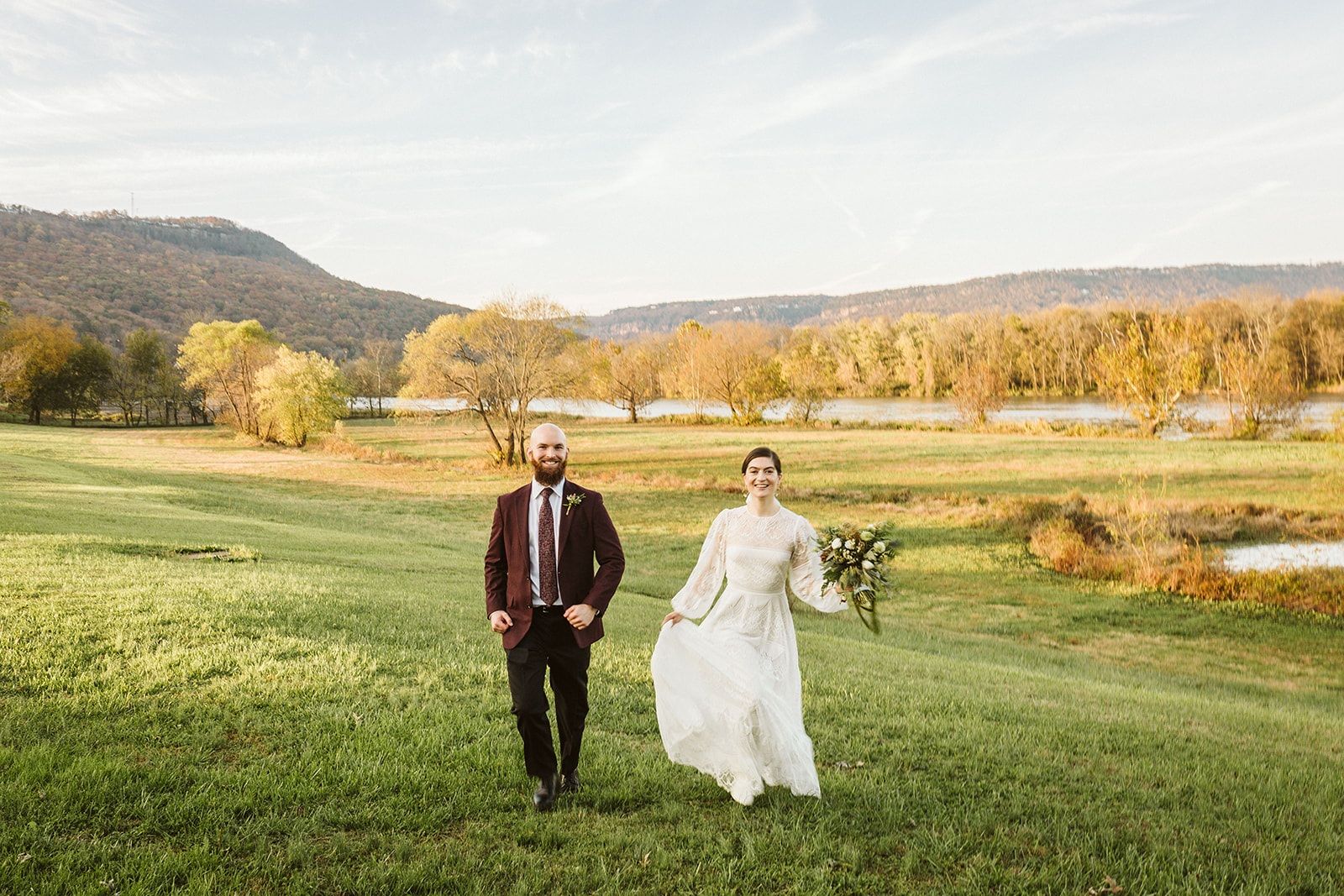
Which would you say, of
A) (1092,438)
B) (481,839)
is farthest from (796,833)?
(1092,438)

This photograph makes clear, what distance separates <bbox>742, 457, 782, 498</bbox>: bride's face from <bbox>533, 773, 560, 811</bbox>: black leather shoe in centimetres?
242

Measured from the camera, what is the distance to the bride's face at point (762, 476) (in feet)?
17.0

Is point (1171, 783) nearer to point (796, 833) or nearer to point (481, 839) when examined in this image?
point (796, 833)

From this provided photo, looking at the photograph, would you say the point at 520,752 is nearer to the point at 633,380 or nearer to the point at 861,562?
the point at 861,562

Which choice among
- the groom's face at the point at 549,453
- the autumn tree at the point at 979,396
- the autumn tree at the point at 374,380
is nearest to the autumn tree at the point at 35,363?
the autumn tree at the point at 374,380

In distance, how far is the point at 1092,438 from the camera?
51375 millimetres

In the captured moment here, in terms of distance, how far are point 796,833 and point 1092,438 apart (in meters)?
55.4

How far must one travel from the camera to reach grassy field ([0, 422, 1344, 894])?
413cm

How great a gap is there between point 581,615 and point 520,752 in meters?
1.73

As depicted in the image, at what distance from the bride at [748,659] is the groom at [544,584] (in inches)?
23.8

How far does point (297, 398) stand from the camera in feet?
189

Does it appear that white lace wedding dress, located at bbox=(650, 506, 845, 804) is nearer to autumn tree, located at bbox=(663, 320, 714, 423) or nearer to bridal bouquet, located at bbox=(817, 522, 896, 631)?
bridal bouquet, located at bbox=(817, 522, 896, 631)

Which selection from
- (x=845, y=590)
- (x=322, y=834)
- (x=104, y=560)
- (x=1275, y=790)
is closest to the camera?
(x=322, y=834)

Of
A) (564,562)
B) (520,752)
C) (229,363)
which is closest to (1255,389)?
(520,752)
